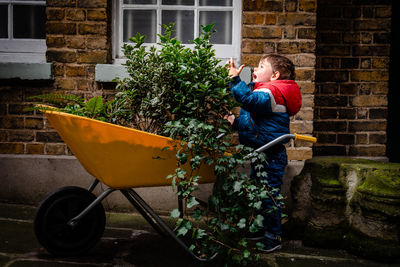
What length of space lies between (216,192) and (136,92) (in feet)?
2.58

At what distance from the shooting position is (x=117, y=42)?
3.25m

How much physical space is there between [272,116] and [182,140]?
2.59 feet

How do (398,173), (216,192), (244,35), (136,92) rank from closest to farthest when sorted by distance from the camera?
(216,192) → (136,92) → (398,173) → (244,35)

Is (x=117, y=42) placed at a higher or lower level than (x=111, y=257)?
higher

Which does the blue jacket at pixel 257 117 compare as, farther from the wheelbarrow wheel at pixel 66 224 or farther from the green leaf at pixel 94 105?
the wheelbarrow wheel at pixel 66 224

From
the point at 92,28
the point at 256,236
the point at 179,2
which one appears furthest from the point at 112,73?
the point at 256,236

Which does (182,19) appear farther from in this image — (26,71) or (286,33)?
(26,71)

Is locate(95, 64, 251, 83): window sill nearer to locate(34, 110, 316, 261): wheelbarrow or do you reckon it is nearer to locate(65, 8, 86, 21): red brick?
locate(65, 8, 86, 21): red brick

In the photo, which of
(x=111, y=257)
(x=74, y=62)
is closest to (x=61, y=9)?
(x=74, y=62)

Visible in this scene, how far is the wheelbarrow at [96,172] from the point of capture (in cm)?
182

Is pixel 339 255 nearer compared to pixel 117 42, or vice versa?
pixel 339 255

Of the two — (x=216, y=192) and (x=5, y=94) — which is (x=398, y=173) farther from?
(x=5, y=94)

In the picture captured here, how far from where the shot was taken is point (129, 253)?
223 centimetres

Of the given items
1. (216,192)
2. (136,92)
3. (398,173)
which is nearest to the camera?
(216,192)
